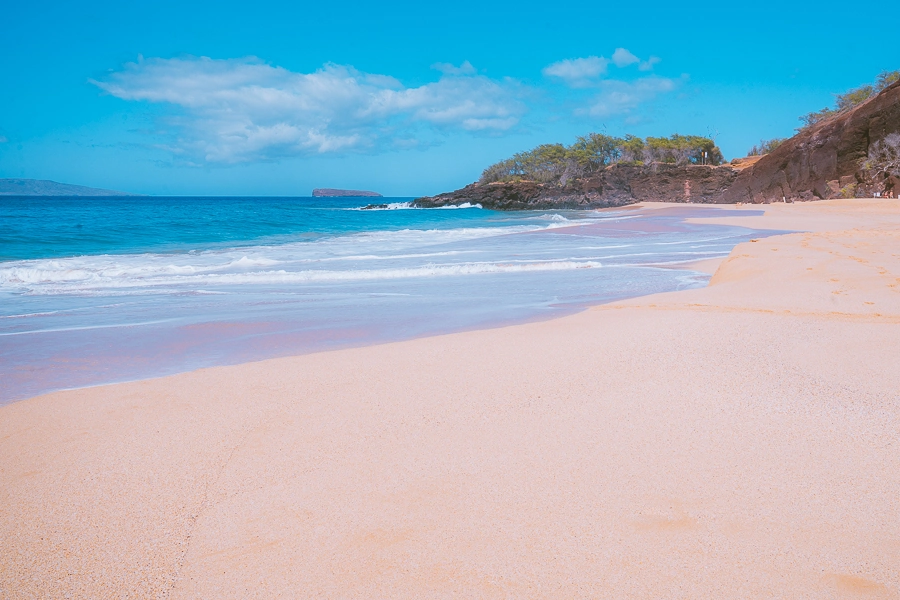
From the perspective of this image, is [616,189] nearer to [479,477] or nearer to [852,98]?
[852,98]

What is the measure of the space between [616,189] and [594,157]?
45.5 ft

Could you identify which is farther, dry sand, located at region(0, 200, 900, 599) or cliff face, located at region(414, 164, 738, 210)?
cliff face, located at region(414, 164, 738, 210)

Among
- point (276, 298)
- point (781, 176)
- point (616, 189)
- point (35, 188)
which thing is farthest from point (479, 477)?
point (35, 188)

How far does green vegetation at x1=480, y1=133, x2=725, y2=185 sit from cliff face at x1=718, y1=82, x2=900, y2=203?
25.4m

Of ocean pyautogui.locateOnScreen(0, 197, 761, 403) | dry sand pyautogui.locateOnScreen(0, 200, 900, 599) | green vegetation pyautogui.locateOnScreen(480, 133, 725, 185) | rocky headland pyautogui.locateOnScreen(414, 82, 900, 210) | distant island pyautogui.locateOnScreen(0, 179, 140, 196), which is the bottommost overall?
dry sand pyautogui.locateOnScreen(0, 200, 900, 599)

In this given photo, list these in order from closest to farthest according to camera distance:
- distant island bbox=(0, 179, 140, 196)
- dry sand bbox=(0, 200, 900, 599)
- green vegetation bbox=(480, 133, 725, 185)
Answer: dry sand bbox=(0, 200, 900, 599)
green vegetation bbox=(480, 133, 725, 185)
distant island bbox=(0, 179, 140, 196)

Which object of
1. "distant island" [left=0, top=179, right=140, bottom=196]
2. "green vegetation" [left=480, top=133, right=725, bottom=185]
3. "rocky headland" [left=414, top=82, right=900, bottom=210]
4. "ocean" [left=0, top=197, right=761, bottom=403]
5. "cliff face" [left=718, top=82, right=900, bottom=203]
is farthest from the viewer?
"distant island" [left=0, top=179, right=140, bottom=196]

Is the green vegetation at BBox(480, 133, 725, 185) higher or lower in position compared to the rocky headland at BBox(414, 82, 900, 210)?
higher

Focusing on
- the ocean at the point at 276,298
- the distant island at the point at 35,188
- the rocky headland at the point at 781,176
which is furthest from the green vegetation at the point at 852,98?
the distant island at the point at 35,188

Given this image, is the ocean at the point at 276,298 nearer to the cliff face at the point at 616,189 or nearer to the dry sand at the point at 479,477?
the dry sand at the point at 479,477

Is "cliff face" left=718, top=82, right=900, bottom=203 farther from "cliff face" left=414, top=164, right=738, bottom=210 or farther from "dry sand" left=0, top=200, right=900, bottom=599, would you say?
"dry sand" left=0, top=200, right=900, bottom=599

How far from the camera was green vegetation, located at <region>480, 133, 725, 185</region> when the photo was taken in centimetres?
6862

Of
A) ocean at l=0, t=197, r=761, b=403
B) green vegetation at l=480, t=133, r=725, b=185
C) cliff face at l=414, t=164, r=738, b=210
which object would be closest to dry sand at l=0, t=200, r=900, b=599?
ocean at l=0, t=197, r=761, b=403

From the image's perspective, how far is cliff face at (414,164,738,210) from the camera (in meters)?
58.4
